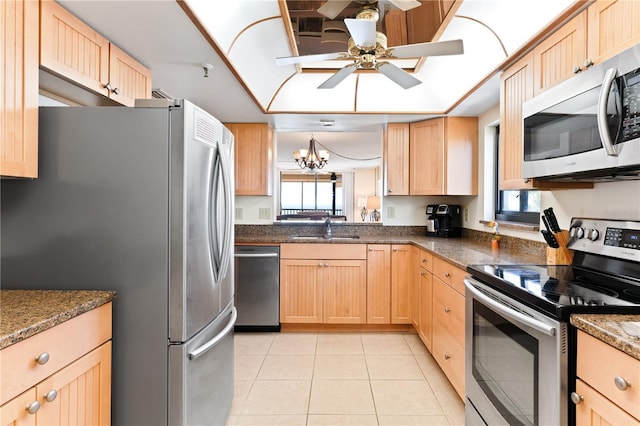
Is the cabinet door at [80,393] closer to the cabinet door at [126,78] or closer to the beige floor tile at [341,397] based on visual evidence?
the beige floor tile at [341,397]

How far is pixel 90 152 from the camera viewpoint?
1.41 m

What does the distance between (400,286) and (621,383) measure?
2.39 metres

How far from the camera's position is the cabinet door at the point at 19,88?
1228 mm

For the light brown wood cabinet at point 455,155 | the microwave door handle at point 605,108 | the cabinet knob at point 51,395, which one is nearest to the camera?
the cabinet knob at point 51,395

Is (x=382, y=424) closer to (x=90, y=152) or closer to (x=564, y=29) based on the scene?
(x=90, y=152)

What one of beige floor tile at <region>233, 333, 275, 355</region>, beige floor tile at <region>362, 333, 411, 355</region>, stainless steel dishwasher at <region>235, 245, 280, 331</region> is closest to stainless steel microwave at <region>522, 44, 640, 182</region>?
beige floor tile at <region>362, 333, 411, 355</region>

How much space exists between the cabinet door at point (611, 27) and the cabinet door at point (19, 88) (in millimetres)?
2287

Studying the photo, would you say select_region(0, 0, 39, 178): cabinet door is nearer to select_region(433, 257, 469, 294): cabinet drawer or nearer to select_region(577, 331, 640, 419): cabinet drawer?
select_region(577, 331, 640, 419): cabinet drawer

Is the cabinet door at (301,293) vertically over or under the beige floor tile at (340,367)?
over

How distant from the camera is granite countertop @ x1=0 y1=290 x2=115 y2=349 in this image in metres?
0.97

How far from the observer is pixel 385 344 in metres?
2.97

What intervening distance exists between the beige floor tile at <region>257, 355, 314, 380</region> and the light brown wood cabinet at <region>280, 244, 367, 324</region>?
538mm

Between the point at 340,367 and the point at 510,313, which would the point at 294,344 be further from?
the point at 510,313

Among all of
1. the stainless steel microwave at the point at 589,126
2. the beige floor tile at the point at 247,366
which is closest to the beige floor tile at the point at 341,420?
the beige floor tile at the point at 247,366
